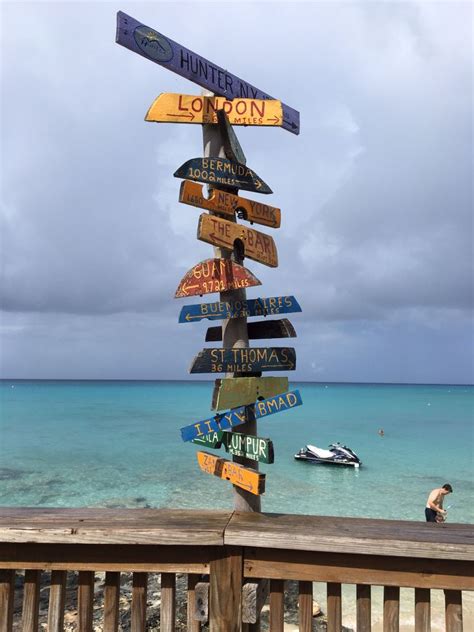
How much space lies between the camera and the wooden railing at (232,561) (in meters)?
2.26

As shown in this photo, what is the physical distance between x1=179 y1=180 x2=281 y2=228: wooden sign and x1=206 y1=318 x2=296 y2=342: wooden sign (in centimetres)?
84

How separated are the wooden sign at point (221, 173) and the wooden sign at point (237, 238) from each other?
33 cm

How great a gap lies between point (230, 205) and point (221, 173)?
0.24 metres

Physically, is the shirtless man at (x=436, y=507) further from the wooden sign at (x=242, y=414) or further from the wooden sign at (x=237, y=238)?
the wooden sign at (x=237, y=238)

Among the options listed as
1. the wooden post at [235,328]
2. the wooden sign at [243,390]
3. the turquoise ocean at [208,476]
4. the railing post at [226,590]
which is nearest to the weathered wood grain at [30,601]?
the railing post at [226,590]

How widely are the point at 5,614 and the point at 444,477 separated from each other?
1008 inches

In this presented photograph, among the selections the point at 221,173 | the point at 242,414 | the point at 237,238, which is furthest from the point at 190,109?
the point at 242,414

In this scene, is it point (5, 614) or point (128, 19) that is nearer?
point (5, 614)

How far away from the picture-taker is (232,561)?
237 cm

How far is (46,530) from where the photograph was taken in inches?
91.5

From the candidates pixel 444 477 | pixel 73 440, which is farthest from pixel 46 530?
pixel 73 440

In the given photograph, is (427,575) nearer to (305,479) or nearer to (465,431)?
(305,479)

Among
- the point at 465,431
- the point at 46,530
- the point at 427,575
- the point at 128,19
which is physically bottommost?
the point at 465,431

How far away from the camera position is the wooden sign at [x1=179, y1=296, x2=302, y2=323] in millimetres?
3199
